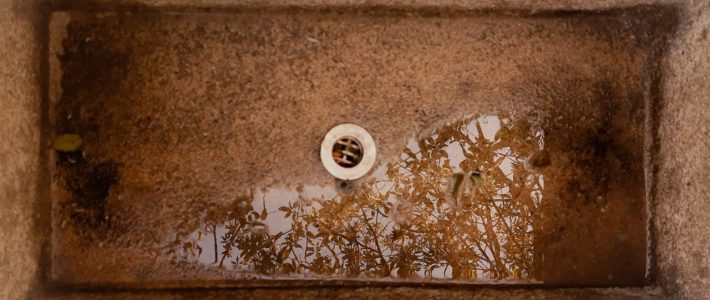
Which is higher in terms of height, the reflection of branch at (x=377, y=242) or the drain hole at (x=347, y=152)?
the drain hole at (x=347, y=152)

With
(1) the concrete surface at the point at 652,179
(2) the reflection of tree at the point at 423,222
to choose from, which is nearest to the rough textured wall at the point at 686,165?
(1) the concrete surface at the point at 652,179

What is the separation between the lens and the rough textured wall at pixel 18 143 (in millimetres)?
1519

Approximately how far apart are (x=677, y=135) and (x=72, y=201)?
1714 millimetres

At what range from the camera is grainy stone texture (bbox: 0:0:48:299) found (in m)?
1.52

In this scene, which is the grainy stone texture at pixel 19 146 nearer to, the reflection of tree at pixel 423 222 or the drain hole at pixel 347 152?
the reflection of tree at pixel 423 222

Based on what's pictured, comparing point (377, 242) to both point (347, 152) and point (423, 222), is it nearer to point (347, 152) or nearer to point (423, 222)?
point (423, 222)

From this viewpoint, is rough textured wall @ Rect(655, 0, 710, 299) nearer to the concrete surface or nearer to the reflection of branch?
the concrete surface

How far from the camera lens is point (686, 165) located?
65.9 inches

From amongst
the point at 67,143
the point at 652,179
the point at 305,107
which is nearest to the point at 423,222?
the point at 305,107

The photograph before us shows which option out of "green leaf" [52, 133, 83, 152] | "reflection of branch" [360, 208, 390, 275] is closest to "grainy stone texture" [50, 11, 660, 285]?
"green leaf" [52, 133, 83, 152]

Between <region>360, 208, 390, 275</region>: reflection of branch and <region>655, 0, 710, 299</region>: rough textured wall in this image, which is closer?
<region>655, 0, 710, 299</region>: rough textured wall

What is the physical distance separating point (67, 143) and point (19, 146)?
17 centimetres

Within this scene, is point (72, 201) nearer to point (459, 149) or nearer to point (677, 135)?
point (459, 149)

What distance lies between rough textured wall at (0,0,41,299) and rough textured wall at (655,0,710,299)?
1755mm
